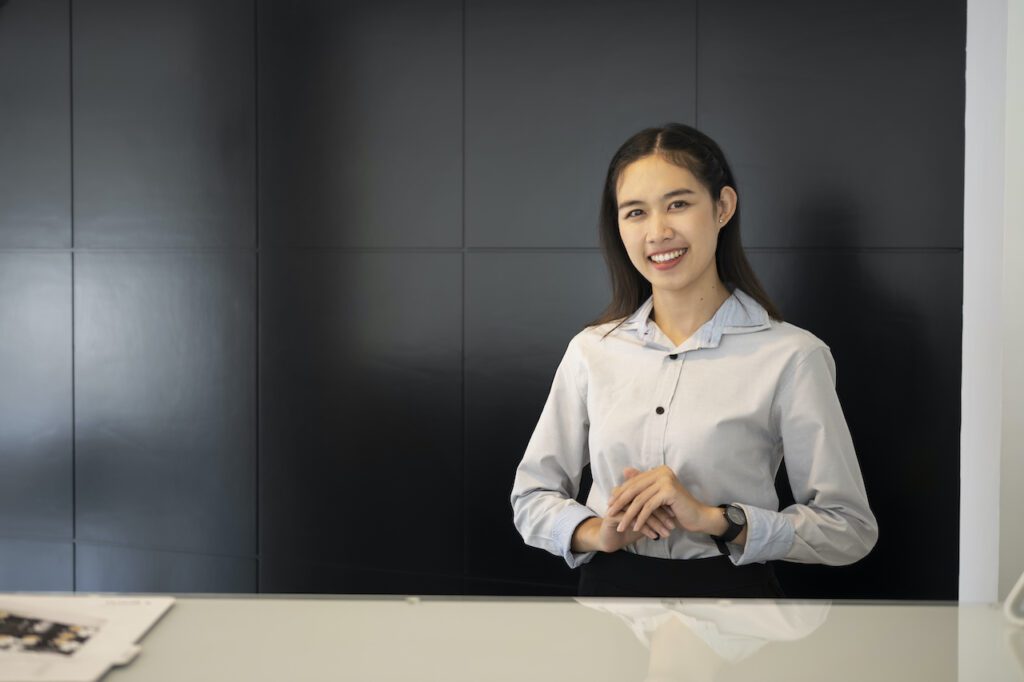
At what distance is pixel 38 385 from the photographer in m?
3.59

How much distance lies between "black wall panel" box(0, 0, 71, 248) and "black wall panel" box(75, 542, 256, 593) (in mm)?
1193

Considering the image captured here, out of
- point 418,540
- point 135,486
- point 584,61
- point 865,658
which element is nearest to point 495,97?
point 584,61

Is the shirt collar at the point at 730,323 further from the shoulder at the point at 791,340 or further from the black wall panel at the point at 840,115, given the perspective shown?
the black wall panel at the point at 840,115

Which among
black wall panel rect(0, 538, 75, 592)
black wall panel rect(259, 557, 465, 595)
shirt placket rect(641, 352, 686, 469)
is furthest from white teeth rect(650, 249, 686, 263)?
black wall panel rect(0, 538, 75, 592)

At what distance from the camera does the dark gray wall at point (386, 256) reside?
Result: 2.91 metres

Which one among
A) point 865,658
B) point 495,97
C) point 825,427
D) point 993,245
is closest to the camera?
point 865,658

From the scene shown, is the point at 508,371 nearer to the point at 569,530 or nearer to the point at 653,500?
the point at 569,530

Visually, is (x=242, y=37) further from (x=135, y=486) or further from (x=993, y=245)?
(x=993, y=245)

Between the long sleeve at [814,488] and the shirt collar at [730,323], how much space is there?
14 cm

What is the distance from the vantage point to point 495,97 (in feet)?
10.4

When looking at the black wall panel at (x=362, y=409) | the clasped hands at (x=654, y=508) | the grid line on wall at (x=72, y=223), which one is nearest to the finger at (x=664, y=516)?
the clasped hands at (x=654, y=508)

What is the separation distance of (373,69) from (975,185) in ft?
6.40

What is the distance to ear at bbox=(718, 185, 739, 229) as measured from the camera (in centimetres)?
216

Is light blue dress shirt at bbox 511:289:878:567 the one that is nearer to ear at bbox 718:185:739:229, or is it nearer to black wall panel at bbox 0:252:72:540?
ear at bbox 718:185:739:229
